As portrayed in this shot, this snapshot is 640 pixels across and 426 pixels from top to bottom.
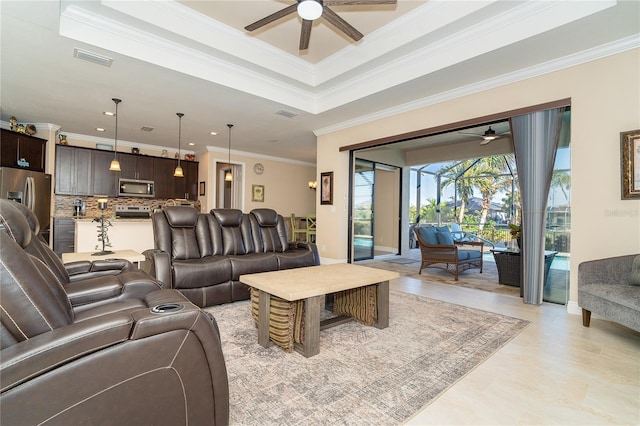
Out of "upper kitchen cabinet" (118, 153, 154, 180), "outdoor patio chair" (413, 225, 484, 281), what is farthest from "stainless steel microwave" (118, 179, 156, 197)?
"outdoor patio chair" (413, 225, 484, 281)

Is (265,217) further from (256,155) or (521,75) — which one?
(256,155)

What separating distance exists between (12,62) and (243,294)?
12.5 feet

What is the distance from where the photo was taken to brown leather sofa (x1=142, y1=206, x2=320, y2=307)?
3078mm

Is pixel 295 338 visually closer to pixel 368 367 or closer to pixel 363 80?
pixel 368 367

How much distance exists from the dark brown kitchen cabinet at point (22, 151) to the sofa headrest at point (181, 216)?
3.90m

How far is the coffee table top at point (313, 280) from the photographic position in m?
2.14

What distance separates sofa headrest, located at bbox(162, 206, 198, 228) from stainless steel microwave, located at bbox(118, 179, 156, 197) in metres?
4.49

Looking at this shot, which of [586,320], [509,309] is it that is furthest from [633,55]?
[509,309]

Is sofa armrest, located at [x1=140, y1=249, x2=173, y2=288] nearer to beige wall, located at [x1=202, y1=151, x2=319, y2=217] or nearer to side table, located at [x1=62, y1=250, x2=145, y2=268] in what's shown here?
side table, located at [x1=62, y1=250, x2=145, y2=268]

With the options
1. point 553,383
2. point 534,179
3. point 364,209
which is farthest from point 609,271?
point 364,209

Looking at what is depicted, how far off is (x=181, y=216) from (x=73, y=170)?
4.77 meters

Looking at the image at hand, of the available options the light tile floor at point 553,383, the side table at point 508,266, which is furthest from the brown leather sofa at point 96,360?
the side table at point 508,266

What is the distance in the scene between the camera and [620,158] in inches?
115

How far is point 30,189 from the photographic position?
536 cm
